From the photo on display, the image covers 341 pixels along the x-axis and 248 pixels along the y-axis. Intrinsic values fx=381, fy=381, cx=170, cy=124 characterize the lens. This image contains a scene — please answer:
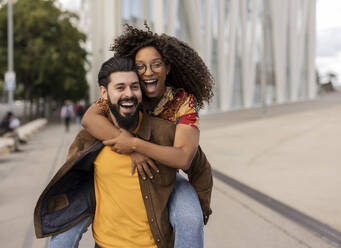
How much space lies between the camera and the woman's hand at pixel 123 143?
2.04 meters

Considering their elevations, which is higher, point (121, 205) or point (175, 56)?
point (175, 56)

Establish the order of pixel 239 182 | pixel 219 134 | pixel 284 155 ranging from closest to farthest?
1. pixel 239 182
2. pixel 284 155
3. pixel 219 134

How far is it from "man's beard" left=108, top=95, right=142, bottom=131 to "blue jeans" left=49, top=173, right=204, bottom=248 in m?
0.47

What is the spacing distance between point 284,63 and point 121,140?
132ft

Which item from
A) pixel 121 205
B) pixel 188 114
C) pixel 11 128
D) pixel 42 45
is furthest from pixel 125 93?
pixel 42 45

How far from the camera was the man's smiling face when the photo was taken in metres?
2.04

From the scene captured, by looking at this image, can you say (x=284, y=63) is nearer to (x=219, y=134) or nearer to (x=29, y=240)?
(x=219, y=134)

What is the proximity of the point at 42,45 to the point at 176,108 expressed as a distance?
3008cm

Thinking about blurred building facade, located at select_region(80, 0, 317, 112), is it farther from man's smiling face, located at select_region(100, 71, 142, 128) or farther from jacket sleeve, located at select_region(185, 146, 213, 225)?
man's smiling face, located at select_region(100, 71, 142, 128)

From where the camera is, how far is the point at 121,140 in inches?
80.7

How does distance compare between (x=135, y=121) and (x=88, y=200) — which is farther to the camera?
(x=88, y=200)

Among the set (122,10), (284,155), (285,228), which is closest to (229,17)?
(122,10)

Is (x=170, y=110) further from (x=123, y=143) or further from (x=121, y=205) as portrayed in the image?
(x=121, y=205)

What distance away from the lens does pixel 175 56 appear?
2250 millimetres
